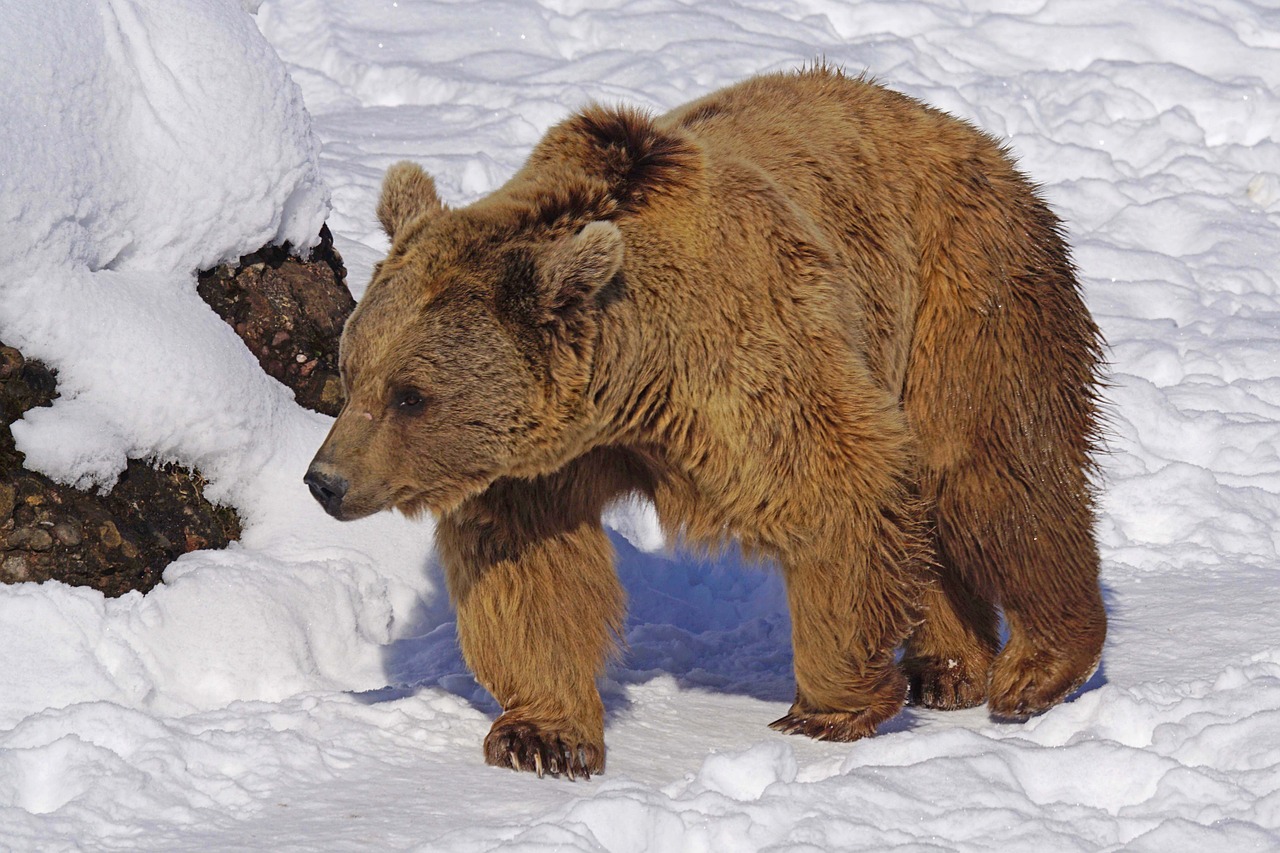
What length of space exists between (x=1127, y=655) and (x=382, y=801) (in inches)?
106

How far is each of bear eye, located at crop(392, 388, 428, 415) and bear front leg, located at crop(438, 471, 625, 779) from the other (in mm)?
515

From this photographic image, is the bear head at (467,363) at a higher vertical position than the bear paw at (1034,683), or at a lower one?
higher

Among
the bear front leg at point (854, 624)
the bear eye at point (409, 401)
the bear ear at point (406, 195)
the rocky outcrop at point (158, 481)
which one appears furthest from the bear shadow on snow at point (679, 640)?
the bear ear at point (406, 195)

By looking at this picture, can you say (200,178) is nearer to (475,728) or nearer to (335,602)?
(335,602)

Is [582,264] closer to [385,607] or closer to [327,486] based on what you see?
[327,486]

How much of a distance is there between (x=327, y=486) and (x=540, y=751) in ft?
3.19

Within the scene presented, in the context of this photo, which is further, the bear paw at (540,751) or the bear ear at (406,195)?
the bear ear at (406,195)

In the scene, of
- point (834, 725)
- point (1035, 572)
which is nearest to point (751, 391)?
point (834, 725)

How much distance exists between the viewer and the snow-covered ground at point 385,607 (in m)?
3.46

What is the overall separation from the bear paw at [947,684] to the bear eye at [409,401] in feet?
7.31

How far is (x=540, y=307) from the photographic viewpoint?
384 cm

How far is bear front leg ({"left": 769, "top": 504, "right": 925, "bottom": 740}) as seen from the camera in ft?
13.9

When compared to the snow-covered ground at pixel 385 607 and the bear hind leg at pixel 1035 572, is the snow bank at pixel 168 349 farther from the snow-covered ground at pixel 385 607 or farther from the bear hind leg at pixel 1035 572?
the bear hind leg at pixel 1035 572

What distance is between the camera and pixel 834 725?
176 inches
